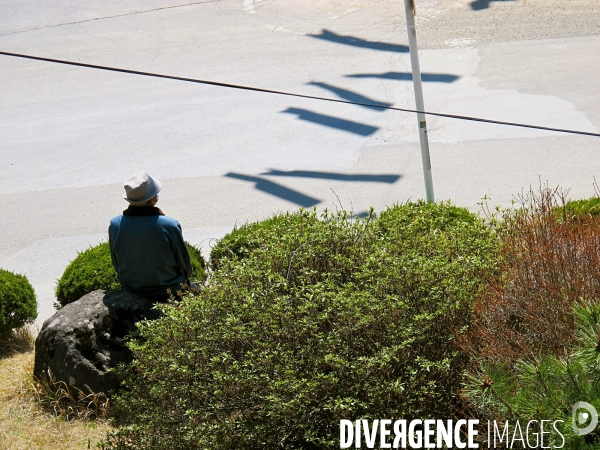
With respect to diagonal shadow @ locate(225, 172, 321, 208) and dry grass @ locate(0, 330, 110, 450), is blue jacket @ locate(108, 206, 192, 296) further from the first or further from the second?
diagonal shadow @ locate(225, 172, 321, 208)

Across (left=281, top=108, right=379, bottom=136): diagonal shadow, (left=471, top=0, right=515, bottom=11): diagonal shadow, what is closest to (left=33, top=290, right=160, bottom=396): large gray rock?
(left=281, top=108, right=379, bottom=136): diagonal shadow

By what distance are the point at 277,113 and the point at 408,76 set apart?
215 cm

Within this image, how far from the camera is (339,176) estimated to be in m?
9.08

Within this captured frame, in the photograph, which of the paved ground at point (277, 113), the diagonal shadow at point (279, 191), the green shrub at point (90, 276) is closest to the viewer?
the green shrub at point (90, 276)

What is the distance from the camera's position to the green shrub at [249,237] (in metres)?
5.27

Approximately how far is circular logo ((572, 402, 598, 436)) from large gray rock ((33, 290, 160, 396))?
2925 millimetres

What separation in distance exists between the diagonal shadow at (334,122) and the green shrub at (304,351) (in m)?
5.80

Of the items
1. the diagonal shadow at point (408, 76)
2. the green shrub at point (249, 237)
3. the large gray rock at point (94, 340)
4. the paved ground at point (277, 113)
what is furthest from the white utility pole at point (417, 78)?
the diagonal shadow at point (408, 76)

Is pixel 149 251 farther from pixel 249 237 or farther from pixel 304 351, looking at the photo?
pixel 304 351

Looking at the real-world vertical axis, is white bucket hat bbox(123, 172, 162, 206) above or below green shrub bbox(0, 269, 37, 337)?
above

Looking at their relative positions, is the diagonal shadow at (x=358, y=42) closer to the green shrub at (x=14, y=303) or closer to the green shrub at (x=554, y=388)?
the green shrub at (x=14, y=303)

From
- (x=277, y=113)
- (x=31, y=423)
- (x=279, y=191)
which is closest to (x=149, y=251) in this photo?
(x=31, y=423)

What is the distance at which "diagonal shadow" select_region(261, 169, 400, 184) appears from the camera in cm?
884

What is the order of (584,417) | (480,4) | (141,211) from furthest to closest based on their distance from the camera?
(480,4), (141,211), (584,417)
